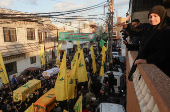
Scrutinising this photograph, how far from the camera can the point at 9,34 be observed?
1391 cm

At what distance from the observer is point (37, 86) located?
10172 mm

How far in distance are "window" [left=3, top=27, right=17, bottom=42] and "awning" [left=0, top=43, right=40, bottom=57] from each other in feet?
2.68

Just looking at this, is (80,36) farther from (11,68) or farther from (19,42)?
(11,68)

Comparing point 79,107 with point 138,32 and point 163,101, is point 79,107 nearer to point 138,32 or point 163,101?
point 138,32

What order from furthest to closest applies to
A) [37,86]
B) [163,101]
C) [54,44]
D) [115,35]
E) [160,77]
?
[115,35] → [54,44] → [37,86] → [160,77] → [163,101]

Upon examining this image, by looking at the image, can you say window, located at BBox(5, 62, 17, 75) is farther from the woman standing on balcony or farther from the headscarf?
the headscarf

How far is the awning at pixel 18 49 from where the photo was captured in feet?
42.1

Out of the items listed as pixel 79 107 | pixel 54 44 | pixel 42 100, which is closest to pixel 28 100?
pixel 42 100

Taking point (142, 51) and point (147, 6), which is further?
point (147, 6)

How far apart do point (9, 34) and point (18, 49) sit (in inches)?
77.7

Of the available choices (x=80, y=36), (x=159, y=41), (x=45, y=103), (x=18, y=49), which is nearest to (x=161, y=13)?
(x=159, y=41)

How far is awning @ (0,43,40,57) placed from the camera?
1283 cm

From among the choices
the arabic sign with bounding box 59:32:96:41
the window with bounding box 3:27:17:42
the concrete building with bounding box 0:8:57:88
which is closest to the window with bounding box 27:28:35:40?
the concrete building with bounding box 0:8:57:88

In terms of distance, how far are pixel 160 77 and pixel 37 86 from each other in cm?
1026
